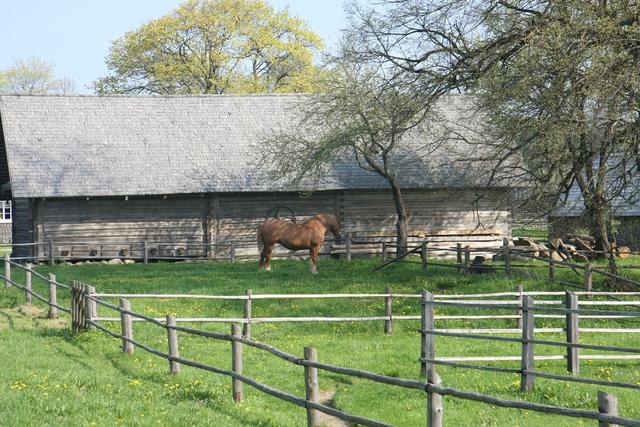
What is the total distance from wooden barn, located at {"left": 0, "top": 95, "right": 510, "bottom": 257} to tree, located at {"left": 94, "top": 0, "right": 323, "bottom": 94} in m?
17.3

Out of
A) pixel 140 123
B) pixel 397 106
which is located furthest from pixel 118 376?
pixel 140 123

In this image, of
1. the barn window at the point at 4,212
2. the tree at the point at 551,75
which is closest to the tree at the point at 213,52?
the barn window at the point at 4,212

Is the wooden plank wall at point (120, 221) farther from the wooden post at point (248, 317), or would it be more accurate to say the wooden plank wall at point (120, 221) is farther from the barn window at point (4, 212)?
the barn window at point (4, 212)

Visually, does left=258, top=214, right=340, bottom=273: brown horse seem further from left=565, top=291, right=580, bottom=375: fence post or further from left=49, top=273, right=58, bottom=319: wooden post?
left=565, top=291, right=580, bottom=375: fence post

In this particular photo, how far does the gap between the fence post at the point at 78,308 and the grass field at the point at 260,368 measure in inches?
10.9

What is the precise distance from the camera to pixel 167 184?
3691 cm

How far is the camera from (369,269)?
30734mm

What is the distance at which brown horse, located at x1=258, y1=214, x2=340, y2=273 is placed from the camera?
31.1 metres

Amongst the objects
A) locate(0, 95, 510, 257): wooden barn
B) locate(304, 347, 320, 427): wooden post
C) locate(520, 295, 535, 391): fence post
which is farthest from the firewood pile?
locate(304, 347, 320, 427): wooden post

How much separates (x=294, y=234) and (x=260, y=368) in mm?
16124

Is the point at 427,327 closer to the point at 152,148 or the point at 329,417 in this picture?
the point at 329,417

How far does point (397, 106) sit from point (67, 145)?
1642cm

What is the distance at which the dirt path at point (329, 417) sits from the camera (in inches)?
457

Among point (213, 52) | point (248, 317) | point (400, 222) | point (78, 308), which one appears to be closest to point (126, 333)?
point (78, 308)
